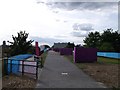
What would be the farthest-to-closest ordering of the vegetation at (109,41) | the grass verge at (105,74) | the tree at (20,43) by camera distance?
1. the vegetation at (109,41)
2. the tree at (20,43)
3. the grass verge at (105,74)

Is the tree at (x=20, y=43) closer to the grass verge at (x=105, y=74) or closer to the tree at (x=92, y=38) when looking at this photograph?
the grass verge at (x=105, y=74)

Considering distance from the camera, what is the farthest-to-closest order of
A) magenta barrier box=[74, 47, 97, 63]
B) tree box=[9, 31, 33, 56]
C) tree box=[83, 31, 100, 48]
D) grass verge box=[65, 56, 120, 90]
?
tree box=[83, 31, 100, 48]
tree box=[9, 31, 33, 56]
magenta barrier box=[74, 47, 97, 63]
grass verge box=[65, 56, 120, 90]

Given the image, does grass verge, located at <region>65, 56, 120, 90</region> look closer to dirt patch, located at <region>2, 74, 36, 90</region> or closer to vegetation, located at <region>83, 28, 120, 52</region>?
dirt patch, located at <region>2, 74, 36, 90</region>

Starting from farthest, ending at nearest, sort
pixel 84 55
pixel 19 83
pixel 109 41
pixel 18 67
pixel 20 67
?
pixel 109 41, pixel 84 55, pixel 18 67, pixel 20 67, pixel 19 83

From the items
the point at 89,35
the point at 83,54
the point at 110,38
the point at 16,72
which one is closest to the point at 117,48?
the point at 110,38

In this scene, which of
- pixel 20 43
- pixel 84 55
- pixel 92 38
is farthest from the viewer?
pixel 92 38

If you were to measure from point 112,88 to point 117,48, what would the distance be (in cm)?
6365

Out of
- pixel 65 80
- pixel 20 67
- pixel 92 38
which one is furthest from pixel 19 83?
pixel 92 38

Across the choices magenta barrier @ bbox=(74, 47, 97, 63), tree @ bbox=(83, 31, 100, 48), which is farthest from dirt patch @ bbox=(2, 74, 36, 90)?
tree @ bbox=(83, 31, 100, 48)

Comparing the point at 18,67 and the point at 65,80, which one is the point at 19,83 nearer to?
the point at 65,80

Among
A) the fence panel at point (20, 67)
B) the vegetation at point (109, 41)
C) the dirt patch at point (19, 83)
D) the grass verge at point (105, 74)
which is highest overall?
the vegetation at point (109, 41)

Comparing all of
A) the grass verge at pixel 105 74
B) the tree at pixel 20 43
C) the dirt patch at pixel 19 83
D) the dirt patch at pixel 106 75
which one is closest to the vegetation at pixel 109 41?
the tree at pixel 20 43

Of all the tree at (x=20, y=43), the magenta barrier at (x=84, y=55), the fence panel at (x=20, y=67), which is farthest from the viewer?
the tree at (x=20, y=43)

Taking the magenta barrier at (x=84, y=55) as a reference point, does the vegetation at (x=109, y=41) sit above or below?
above
